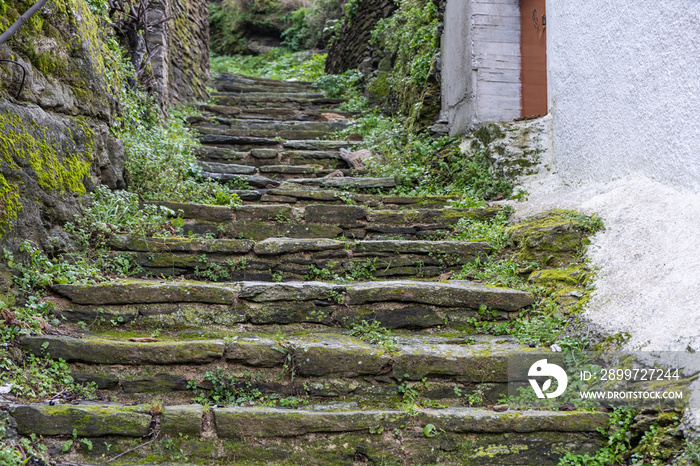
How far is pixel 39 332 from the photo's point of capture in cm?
251

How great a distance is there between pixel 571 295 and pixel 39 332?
267 centimetres

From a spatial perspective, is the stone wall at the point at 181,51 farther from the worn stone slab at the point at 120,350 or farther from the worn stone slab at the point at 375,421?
the worn stone slab at the point at 375,421

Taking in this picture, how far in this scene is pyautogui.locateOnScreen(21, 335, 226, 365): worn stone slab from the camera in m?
2.45

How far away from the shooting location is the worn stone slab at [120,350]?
2.45 metres

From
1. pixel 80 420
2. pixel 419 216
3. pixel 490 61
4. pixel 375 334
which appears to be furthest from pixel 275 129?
pixel 80 420

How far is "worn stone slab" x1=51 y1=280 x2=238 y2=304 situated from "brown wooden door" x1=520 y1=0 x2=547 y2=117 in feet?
11.8

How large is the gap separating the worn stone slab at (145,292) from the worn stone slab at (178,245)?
1.33 ft

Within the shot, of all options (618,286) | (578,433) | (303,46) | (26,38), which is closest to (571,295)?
(618,286)

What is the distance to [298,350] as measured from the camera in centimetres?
257

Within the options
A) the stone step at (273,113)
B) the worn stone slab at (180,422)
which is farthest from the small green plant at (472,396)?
the stone step at (273,113)

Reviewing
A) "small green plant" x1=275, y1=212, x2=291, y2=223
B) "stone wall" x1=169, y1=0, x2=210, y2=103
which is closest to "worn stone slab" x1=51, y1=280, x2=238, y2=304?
"small green plant" x1=275, y1=212, x2=291, y2=223

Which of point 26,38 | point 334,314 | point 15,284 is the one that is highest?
point 26,38

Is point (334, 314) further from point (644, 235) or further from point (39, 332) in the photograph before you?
point (644, 235)

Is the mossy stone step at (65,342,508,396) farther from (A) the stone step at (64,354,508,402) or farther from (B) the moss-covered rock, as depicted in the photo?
(B) the moss-covered rock
